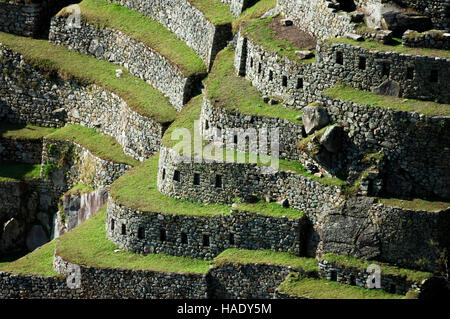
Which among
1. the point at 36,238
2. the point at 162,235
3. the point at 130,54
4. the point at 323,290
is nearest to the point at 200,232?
the point at 162,235

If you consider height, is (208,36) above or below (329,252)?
above

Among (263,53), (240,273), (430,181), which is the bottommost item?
(240,273)

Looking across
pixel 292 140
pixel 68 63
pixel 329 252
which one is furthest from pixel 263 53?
pixel 68 63

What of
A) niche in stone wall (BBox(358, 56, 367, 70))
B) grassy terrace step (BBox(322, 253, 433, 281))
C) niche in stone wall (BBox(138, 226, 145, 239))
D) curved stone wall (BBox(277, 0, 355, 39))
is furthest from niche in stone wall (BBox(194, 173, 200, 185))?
niche in stone wall (BBox(358, 56, 367, 70))

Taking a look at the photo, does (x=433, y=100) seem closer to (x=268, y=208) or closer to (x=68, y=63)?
(x=268, y=208)

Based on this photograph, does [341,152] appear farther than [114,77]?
No

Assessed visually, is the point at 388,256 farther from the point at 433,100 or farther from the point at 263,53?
the point at 263,53

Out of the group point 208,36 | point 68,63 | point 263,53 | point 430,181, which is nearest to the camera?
point 430,181

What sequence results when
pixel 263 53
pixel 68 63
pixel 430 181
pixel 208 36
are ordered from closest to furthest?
pixel 430 181 < pixel 263 53 < pixel 208 36 < pixel 68 63

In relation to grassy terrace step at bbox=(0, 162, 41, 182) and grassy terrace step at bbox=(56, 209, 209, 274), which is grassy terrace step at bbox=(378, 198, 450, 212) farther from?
grassy terrace step at bbox=(0, 162, 41, 182)
